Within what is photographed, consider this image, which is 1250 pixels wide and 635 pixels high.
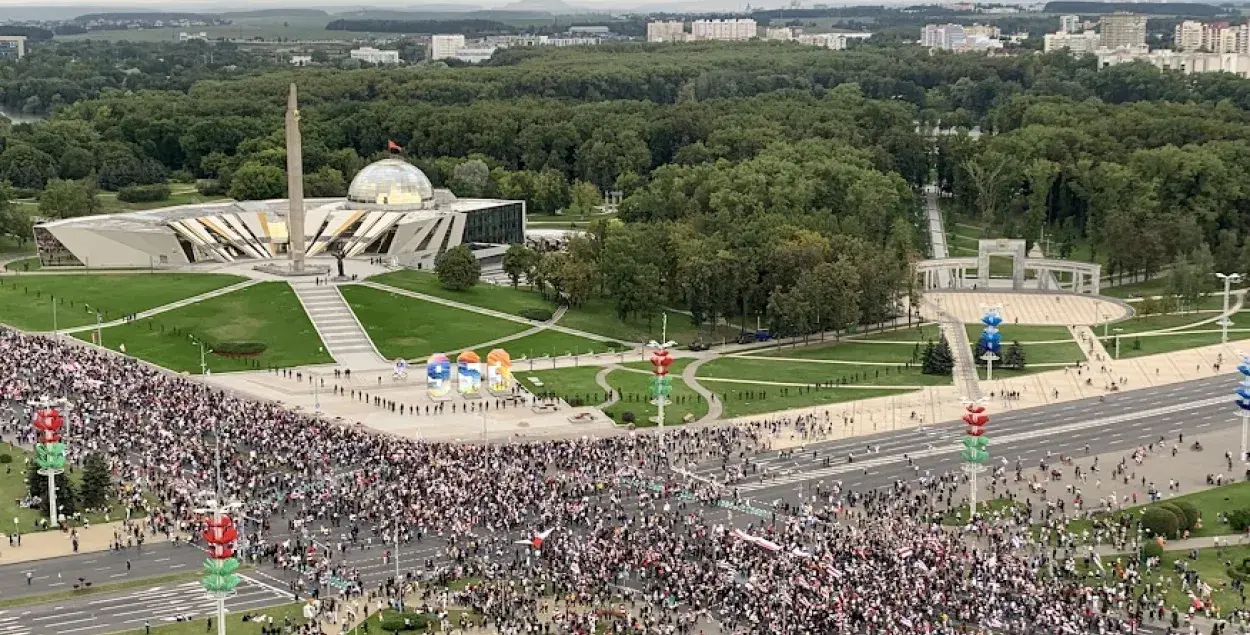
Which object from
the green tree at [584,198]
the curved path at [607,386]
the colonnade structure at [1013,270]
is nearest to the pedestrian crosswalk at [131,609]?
the curved path at [607,386]

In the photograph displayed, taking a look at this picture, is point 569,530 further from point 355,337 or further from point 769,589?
point 355,337

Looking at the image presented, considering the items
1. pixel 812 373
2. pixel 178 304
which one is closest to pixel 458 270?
pixel 178 304

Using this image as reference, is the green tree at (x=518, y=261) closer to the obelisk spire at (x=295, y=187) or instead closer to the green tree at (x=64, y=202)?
the obelisk spire at (x=295, y=187)

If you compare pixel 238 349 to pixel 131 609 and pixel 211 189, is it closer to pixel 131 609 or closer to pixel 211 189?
pixel 131 609

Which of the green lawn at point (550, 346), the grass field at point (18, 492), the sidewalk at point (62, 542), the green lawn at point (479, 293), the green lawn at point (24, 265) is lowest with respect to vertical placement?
the sidewalk at point (62, 542)

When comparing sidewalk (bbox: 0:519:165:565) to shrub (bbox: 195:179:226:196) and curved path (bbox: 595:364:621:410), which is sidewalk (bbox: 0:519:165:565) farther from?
shrub (bbox: 195:179:226:196)

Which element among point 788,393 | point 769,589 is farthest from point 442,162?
point 769,589
